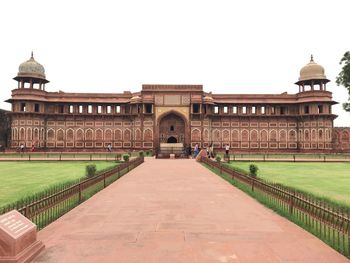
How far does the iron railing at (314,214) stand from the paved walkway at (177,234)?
20 centimetres

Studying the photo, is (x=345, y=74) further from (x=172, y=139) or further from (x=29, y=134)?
(x=29, y=134)

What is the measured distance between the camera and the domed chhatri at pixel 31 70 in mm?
38812

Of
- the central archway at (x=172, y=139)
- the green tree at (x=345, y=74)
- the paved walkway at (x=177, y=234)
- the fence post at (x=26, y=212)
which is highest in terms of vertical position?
the green tree at (x=345, y=74)

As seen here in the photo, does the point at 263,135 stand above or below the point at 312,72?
below

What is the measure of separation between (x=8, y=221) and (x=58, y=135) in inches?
1485

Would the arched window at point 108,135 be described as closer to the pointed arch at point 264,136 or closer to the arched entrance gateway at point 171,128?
the arched entrance gateway at point 171,128

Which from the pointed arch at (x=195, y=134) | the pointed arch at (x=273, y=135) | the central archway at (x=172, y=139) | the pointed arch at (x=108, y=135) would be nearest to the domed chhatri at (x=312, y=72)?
A: the pointed arch at (x=273, y=135)

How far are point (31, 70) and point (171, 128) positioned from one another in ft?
65.6

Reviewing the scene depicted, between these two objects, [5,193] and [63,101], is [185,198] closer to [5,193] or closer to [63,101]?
[5,193]

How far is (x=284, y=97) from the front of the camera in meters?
40.6

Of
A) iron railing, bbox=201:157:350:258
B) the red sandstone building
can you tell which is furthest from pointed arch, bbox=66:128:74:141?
iron railing, bbox=201:157:350:258

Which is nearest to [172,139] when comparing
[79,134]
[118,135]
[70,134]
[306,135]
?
[118,135]

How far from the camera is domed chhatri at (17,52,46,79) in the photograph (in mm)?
38812

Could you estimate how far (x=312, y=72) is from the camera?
40.0 meters
